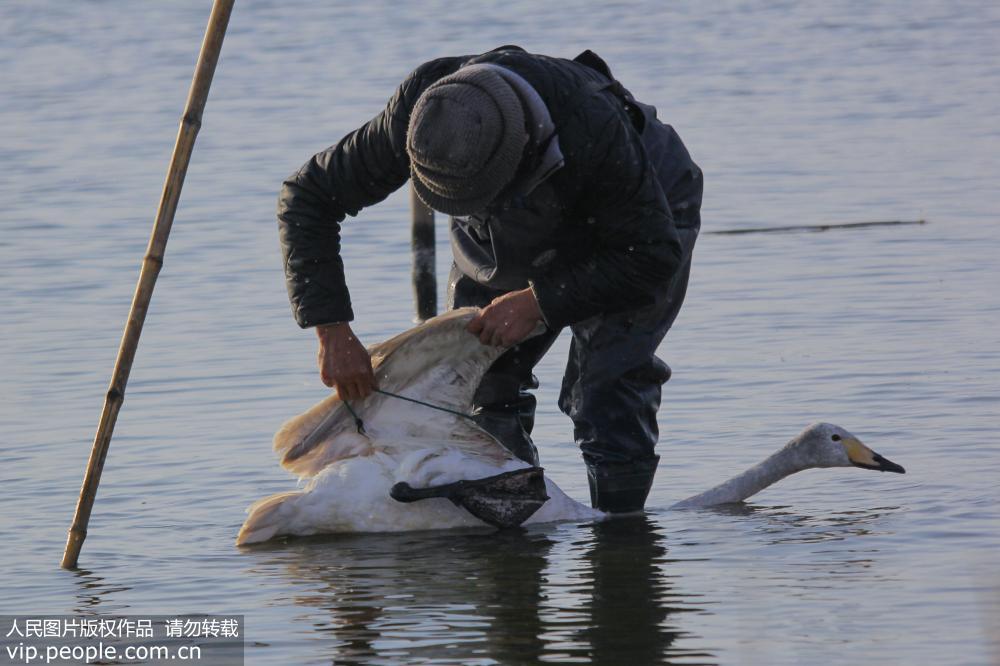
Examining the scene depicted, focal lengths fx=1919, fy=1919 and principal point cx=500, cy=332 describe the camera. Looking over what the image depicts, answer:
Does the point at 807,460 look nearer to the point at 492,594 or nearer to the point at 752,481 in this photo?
the point at 752,481

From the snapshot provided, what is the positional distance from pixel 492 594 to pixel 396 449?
917 millimetres

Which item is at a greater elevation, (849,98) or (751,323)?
(849,98)

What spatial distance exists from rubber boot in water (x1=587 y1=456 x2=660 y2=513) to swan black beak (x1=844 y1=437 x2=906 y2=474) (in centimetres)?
90

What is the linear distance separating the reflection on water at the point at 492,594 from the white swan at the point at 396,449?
4.2 inches

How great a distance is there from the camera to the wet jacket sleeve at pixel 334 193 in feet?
21.1

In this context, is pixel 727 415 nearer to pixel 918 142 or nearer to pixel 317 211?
pixel 317 211

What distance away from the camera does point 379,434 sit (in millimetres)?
7391

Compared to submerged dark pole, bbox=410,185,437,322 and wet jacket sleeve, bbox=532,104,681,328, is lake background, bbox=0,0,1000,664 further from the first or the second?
wet jacket sleeve, bbox=532,104,681,328

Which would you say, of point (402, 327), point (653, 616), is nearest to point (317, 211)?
point (653, 616)

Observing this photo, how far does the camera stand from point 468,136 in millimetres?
5945

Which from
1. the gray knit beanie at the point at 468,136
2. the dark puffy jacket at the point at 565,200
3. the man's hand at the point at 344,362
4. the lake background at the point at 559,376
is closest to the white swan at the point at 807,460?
the lake background at the point at 559,376

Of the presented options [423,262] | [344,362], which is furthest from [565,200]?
[423,262]

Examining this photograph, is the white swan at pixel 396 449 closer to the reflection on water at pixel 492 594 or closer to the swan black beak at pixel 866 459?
the reflection on water at pixel 492 594

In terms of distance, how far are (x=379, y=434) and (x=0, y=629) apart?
1644mm
